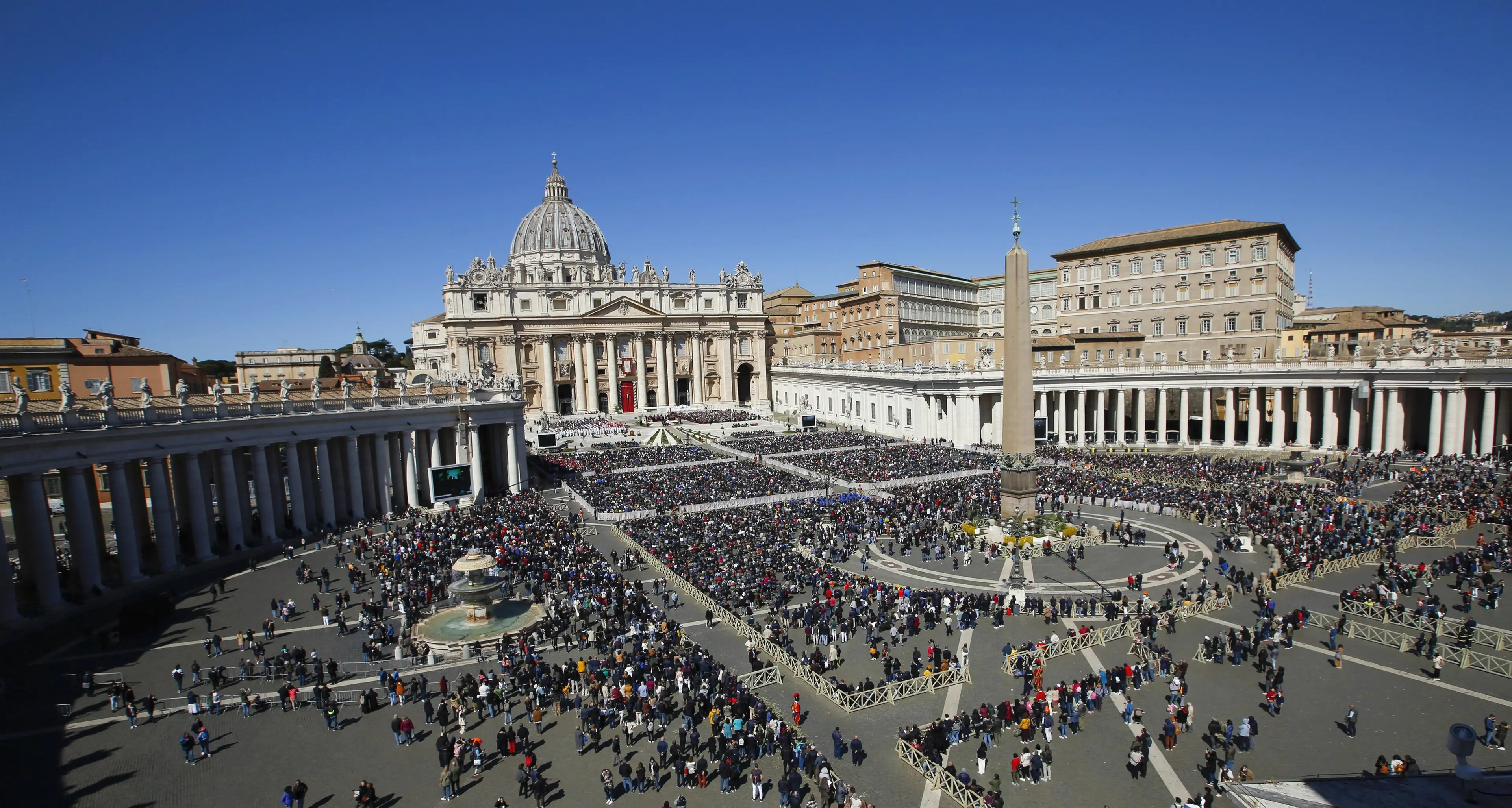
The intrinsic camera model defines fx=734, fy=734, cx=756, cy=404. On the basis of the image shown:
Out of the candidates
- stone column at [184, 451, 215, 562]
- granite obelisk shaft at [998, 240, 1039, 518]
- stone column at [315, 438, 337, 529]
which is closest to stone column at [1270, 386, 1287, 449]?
granite obelisk shaft at [998, 240, 1039, 518]

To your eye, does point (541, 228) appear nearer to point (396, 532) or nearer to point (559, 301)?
point (559, 301)

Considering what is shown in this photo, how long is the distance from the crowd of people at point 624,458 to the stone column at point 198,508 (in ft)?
67.4

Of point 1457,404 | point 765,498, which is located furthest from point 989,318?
point 765,498

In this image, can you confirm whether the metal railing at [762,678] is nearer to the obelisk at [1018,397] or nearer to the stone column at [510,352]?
the obelisk at [1018,397]

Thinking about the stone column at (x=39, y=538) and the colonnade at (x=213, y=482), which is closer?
the stone column at (x=39, y=538)

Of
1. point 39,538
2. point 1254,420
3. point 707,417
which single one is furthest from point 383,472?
point 1254,420

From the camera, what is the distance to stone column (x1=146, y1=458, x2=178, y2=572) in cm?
2712

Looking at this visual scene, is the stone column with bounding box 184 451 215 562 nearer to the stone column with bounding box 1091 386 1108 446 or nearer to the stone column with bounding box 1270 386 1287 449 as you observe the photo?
the stone column with bounding box 1091 386 1108 446

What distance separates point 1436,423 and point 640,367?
230ft

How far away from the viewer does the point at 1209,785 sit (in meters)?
12.8

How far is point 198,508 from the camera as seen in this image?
95.4 feet

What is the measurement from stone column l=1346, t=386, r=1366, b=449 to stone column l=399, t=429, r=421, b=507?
56.0 m

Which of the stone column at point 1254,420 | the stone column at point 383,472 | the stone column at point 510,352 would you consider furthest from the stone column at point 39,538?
the stone column at point 1254,420

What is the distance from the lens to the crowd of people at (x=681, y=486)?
36625mm
